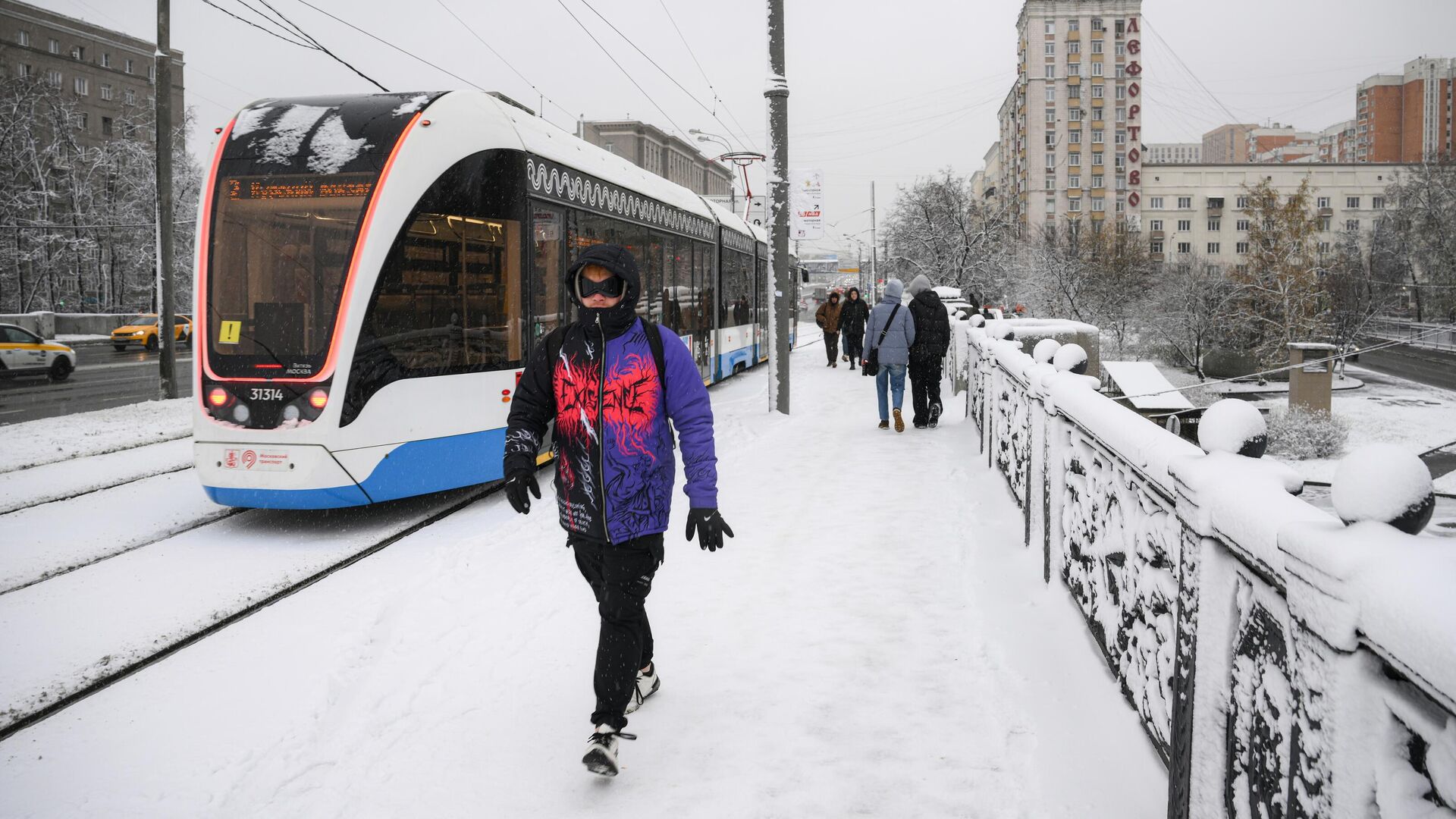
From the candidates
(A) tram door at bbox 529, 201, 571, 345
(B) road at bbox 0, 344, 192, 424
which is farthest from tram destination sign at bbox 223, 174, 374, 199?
(B) road at bbox 0, 344, 192, 424

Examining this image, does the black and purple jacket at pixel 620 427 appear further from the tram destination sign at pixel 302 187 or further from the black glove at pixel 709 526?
the tram destination sign at pixel 302 187

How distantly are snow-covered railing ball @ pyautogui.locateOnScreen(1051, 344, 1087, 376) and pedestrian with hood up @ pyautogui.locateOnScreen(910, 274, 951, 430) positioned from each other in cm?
584

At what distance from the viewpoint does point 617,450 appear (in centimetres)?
383

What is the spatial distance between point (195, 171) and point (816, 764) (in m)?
63.2

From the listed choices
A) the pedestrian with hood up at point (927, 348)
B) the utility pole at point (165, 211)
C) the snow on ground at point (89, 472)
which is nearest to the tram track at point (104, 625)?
the snow on ground at point (89, 472)

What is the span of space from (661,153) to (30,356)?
10278 centimetres

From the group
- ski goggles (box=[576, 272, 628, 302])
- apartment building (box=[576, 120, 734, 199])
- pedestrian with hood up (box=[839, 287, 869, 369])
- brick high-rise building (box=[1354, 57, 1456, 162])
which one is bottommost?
ski goggles (box=[576, 272, 628, 302])

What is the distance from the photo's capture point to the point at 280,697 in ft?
15.2

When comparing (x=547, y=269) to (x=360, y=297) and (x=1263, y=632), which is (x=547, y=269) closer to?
(x=360, y=297)

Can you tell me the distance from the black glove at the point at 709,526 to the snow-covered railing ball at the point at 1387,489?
2.21 meters

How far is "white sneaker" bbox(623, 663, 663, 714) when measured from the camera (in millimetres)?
4359

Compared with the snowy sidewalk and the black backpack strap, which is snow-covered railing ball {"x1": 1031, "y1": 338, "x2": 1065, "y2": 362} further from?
the black backpack strap

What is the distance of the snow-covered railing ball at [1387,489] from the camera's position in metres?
1.77

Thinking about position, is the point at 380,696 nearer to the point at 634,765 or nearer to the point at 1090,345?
the point at 634,765
